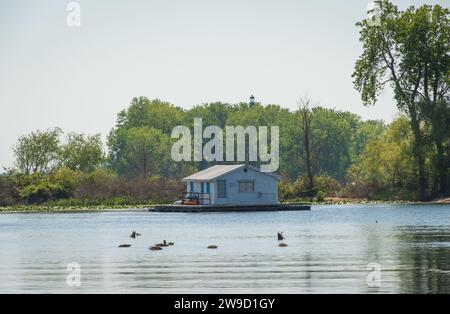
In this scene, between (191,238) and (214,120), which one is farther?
(214,120)

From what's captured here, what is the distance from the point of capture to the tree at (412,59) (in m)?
110

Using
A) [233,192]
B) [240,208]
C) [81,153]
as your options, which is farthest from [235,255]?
[81,153]

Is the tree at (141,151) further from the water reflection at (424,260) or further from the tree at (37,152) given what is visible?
the water reflection at (424,260)

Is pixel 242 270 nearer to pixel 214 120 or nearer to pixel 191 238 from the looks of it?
pixel 191 238

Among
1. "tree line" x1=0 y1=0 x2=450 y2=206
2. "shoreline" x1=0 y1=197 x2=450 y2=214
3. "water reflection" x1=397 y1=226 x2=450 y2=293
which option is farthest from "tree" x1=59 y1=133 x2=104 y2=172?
"water reflection" x1=397 y1=226 x2=450 y2=293

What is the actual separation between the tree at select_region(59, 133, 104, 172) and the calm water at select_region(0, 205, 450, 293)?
52.5m

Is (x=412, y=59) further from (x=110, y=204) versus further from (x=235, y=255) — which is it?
(x=235, y=255)

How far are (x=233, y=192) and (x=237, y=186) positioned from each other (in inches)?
29.9

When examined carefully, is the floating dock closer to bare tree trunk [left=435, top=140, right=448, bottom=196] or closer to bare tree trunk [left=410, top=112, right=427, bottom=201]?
bare tree trunk [left=410, top=112, right=427, bottom=201]

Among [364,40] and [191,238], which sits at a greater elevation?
[364,40]

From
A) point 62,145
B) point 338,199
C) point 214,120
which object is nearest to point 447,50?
point 338,199

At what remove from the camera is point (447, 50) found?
111 metres

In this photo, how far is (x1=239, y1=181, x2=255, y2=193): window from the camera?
10279cm
